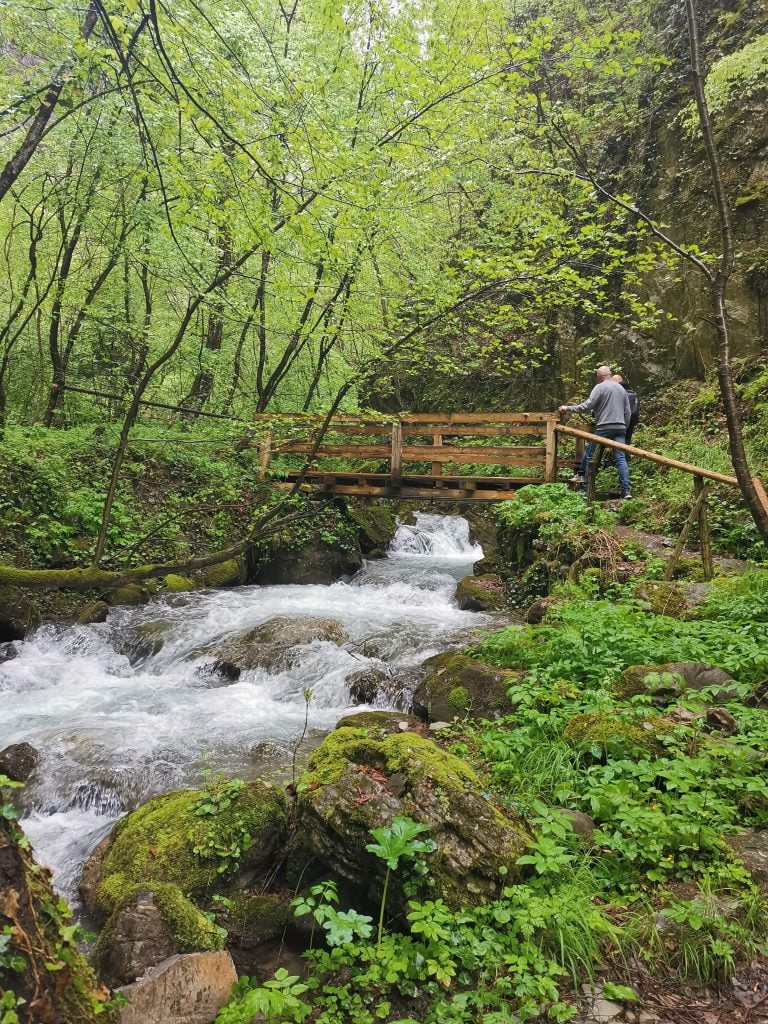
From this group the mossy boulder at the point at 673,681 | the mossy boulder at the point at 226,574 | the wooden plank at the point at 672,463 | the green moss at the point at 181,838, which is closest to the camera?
the green moss at the point at 181,838

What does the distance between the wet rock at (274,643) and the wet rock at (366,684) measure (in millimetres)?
1092

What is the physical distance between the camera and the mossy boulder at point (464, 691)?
5148 millimetres

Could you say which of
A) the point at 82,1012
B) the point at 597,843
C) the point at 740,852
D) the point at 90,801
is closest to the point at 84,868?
the point at 90,801

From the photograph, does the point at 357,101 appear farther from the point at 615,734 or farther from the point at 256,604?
the point at 615,734

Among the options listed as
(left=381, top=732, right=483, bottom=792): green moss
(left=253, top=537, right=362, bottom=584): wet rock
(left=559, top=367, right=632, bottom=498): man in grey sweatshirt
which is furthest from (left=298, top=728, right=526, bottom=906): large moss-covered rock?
(left=253, top=537, right=362, bottom=584): wet rock

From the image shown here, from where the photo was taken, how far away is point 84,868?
389cm

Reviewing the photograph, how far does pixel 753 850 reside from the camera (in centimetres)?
278

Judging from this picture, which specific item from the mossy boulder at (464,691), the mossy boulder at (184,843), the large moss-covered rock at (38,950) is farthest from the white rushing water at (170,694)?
the large moss-covered rock at (38,950)

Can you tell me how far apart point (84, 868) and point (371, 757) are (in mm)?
2218

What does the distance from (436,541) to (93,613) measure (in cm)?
972

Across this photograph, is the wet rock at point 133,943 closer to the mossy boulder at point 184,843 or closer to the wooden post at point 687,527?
the mossy boulder at point 184,843

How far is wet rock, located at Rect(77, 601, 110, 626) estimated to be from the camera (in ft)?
28.2

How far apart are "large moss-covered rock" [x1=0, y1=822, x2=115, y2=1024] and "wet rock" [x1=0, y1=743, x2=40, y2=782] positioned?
3899 millimetres

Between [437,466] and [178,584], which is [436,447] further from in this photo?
[178,584]
